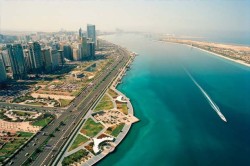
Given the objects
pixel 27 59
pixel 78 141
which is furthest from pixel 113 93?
pixel 27 59

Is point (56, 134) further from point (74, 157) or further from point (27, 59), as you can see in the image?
point (27, 59)

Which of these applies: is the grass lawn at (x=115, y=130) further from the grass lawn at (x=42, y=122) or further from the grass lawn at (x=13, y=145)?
the grass lawn at (x=13, y=145)

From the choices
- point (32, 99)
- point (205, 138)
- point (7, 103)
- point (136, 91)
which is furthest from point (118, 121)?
point (7, 103)

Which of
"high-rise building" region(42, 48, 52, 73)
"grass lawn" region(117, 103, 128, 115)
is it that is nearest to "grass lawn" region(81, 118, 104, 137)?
"grass lawn" region(117, 103, 128, 115)

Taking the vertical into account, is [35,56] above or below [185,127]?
above

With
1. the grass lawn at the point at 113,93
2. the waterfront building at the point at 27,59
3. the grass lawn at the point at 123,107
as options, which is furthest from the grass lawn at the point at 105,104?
the waterfront building at the point at 27,59

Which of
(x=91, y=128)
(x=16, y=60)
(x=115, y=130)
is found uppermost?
(x=16, y=60)

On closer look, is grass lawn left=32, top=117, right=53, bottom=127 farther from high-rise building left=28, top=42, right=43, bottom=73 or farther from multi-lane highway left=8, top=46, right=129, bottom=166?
high-rise building left=28, top=42, right=43, bottom=73
